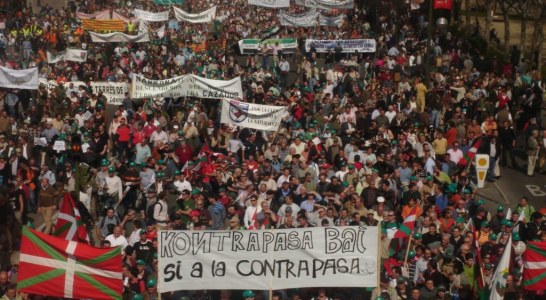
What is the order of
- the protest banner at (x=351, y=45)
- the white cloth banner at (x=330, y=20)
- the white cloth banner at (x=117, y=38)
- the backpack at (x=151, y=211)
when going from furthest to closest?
1. the white cloth banner at (x=330, y=20)
2. the white cloth banner at (x=117, y=38)
3. the protest banner at (x=351, y=45)
4. the backpack at (x=151, y=211)

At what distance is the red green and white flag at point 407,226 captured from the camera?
52.4ft

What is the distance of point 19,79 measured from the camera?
25.6 m

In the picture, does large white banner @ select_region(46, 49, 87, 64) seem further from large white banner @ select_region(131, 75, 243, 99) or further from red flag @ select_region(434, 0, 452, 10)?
red flag @ select_region(434, 0, 452, 10)

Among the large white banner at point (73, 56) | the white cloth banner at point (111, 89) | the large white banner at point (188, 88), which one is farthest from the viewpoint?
the large white banner at point (73, 56)

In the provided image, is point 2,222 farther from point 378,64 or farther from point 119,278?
point 378,64

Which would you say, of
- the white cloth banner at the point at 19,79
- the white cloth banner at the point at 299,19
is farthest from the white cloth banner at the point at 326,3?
the white cloth banner at the point at 19,79

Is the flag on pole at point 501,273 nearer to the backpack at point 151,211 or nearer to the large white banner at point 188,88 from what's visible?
the backpack at point 151,211

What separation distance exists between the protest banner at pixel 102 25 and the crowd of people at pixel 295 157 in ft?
5.78

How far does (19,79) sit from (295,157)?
28.2 feet

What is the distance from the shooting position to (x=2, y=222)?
17.6 metres

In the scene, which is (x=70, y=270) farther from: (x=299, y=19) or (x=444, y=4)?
(x=299, y=19)

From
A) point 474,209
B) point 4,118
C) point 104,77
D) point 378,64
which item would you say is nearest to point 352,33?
point 378,64

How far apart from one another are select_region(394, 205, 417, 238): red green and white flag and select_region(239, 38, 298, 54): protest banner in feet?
56.9

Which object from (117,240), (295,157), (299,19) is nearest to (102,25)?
(299,19)
